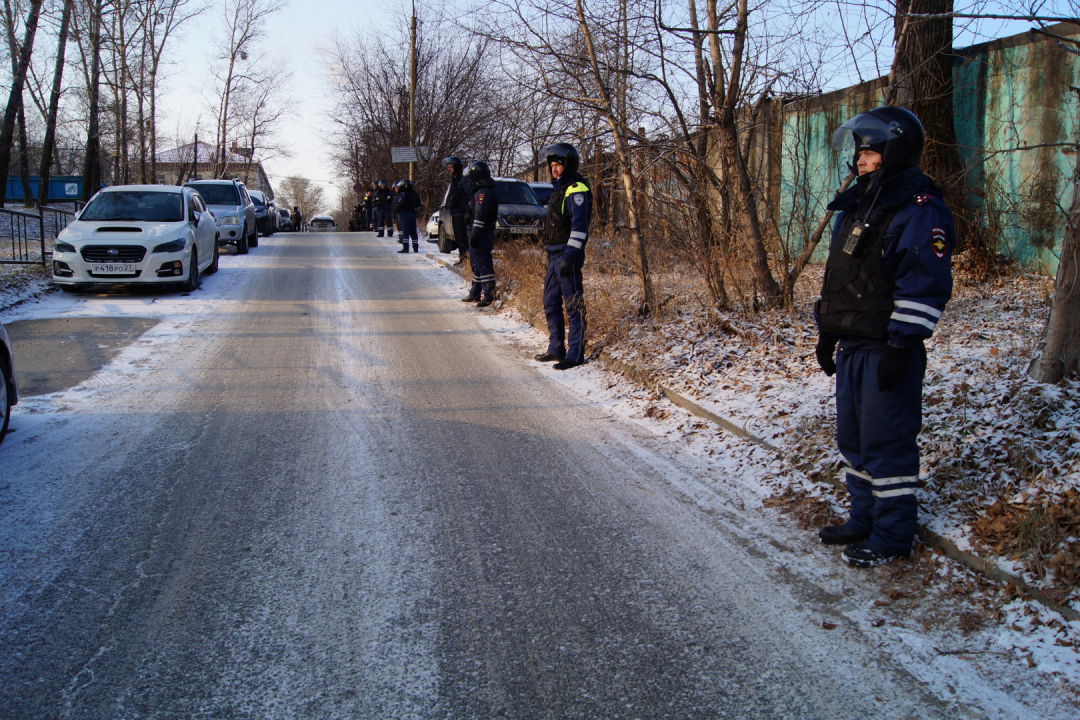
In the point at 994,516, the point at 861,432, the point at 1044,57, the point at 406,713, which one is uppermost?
the point at 1044,57

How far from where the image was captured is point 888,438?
3.50m

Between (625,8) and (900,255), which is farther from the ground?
(625,8)

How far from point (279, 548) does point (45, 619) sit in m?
0.98

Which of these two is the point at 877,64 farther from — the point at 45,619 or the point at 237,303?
the point at 237,303

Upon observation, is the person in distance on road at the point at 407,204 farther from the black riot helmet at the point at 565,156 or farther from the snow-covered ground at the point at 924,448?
the black riot helmet at the point at 565,156

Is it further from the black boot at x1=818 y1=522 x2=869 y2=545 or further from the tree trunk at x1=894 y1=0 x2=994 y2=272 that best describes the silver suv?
the black boot at x1=818 y1=522 x2=869 y2=545

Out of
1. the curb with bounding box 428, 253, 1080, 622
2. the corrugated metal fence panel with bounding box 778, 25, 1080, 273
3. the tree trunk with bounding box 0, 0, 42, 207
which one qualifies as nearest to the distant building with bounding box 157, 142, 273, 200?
the tree trunk with bounding box 0, 0, 42, 207

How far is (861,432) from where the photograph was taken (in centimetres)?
→ 364

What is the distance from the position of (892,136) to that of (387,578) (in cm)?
310

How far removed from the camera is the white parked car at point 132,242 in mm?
11500

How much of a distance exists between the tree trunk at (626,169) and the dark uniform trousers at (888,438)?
5.01 metres

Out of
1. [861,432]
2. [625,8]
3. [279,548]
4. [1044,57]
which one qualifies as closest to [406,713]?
[279,548]

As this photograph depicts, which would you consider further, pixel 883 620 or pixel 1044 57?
pixel 1044 57

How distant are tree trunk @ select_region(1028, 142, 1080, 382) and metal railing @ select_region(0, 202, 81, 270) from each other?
50.2ft
